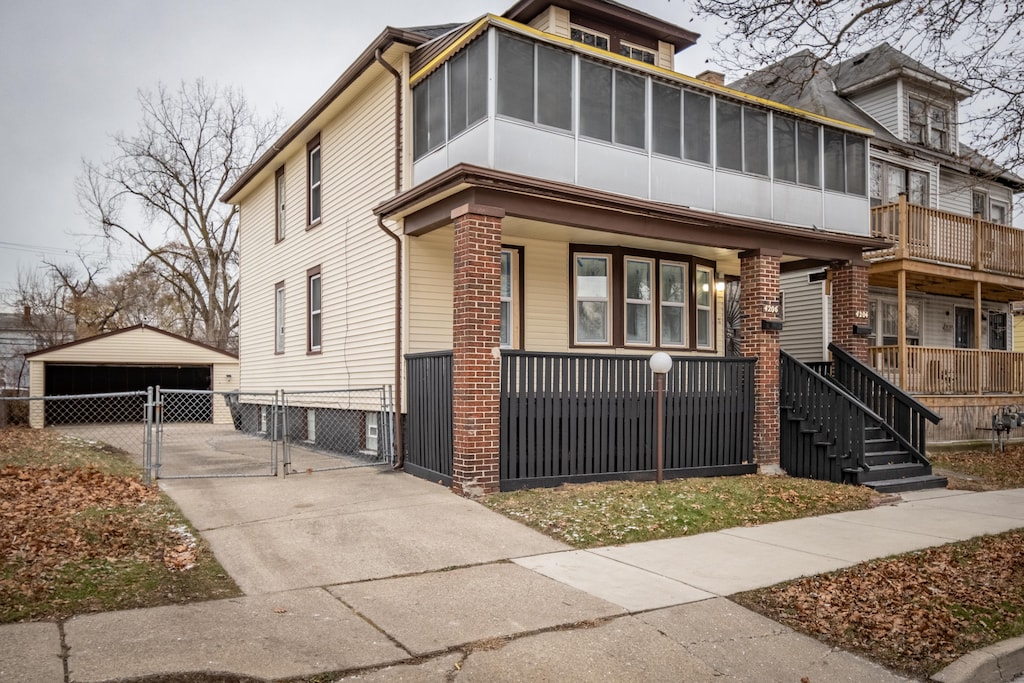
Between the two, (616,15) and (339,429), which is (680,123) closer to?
(616,15)

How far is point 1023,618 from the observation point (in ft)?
18.1

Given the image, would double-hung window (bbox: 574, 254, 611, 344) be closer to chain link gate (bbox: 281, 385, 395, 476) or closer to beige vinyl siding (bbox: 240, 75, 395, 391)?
beige vinyl siding (bbox: 240, 75, 395, 391)

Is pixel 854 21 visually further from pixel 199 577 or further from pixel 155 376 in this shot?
pixel 155 376

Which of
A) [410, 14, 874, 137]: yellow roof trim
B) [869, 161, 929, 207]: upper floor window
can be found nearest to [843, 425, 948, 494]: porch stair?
[410, 14, 874, 137]: yellow roof trim

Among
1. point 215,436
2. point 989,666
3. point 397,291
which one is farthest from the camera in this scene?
point 215,436

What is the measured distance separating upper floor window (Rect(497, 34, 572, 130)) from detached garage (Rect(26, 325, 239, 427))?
18.2 meters

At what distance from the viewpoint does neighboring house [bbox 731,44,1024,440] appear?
17.3 m

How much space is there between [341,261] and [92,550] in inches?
328

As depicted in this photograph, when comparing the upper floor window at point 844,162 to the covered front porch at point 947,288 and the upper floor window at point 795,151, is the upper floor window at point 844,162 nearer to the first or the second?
the upper floor window at point 795,151

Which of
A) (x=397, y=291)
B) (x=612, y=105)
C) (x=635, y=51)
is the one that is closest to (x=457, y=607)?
(x=397, y=291)

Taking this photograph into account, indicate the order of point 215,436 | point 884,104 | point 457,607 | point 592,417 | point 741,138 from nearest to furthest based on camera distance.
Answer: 1. point 457,607
2. point 592,417
3. point 741,138
4. point 215,436
5. point 884,104

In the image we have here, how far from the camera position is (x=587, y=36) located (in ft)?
46.5

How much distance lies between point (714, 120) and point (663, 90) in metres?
1.14

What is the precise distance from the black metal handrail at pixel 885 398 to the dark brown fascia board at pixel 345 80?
29.7ft
